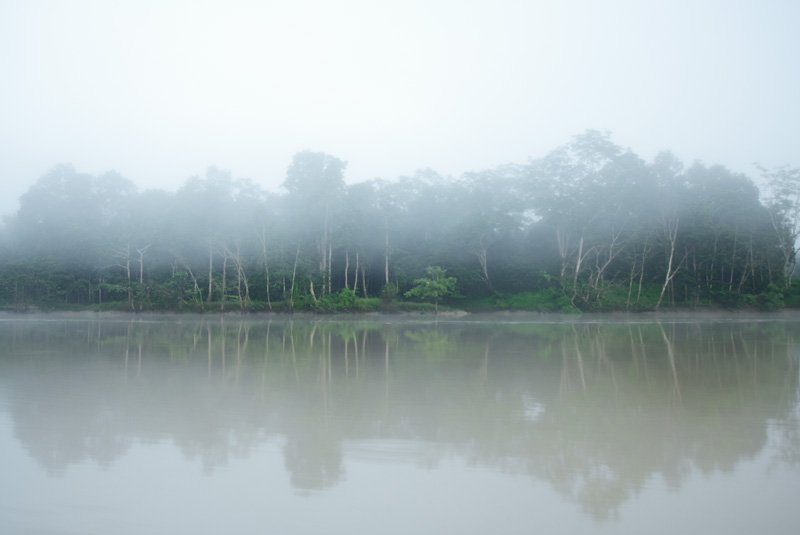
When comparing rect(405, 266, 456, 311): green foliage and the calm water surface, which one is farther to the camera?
rect(405, 266, 456, 311): green foliage

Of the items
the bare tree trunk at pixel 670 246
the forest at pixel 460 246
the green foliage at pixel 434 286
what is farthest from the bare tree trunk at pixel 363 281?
the bare tree trunk at pixel 670 246

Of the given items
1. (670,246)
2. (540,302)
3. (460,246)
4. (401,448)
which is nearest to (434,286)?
(460,246)

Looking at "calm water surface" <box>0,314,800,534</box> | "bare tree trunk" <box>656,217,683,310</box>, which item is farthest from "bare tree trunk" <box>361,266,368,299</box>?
"calm water surface" <box>0,314,800,534</box>

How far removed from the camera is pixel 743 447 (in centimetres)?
470

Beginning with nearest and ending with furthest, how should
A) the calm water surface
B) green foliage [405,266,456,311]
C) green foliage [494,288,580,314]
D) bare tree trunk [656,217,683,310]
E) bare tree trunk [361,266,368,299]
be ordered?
the calm water surface
green foliage [494,288,580,314]
bare tree trunk [656,217,683,310]
green foliage [405,266,456,311]
bare tree trunk [361,266,368,299]

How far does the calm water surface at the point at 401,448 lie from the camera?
339 centimetres

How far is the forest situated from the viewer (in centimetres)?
2905

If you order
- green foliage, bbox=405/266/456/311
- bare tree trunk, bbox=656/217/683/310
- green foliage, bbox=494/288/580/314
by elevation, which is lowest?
green foliage, bbox=494/288/580/314

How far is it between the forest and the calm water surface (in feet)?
65.6

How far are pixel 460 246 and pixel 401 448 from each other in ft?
89.3

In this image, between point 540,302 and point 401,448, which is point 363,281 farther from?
point 401,448

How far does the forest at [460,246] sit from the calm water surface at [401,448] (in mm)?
19980

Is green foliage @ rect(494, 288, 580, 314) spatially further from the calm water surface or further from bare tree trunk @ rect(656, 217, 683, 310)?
the calm water surface

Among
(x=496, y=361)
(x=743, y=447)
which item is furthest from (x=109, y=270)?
(x=743, y=447)
